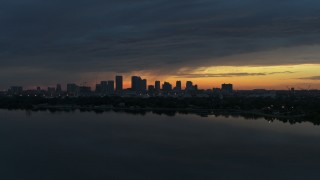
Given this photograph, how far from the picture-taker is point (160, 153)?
8.14 meters

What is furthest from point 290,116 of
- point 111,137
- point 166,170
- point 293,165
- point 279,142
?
point 166,170

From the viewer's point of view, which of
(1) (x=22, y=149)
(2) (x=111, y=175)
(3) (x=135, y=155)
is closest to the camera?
(2) (x=111, y=175)

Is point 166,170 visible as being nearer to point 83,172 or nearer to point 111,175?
point 111,175

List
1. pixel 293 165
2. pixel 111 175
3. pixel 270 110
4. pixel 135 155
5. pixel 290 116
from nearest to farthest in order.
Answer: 1. pixel 111 175
2. pixel 293 165
3. pixel 135 155
4. pixel 290 116
5. pixel 270 110

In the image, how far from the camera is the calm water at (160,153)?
6.52 m

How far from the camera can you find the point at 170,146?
9.00 metres

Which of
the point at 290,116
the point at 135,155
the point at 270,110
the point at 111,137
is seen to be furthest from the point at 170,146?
the point at 270,110

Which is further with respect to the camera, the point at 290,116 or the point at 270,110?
the point at 270,110

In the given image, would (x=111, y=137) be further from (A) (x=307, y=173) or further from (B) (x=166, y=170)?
(A) (x=307, y=173)

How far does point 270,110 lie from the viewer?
1956cm

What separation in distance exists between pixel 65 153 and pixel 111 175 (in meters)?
2.03

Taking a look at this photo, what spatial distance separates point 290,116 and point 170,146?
355 inches

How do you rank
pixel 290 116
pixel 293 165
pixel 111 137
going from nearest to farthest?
pixel 293 165 → pixel 111 137 → pixel 290 116

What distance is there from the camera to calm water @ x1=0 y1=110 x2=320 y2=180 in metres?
6.52
